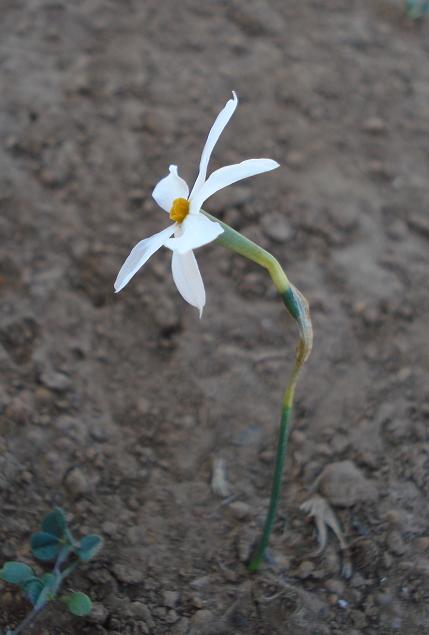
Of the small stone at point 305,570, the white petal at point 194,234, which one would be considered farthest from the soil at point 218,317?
the white petal at point 194,234

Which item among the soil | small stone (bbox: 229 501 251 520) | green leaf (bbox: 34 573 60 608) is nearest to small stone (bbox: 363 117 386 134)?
the soil

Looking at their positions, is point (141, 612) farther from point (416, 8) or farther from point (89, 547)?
point (416, 8)

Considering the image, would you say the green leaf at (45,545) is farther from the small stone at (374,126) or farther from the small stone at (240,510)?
the small stone at (374,126)

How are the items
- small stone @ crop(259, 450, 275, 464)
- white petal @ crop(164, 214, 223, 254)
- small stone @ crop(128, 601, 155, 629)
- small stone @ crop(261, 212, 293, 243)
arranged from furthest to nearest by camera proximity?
small stone @ crop(261, 212, 293, 243) < small stone @ crop(259, 450, 275, 464) < small stone @ crop(128, 601, 155, 629) < white petal @ crop(164, 214, 223, 254)

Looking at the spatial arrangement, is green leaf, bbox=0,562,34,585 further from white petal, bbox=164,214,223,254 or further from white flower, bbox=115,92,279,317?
white petal, bbox=164,214,223,254

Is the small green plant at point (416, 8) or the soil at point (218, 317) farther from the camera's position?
the small green plant at point (416, 8)

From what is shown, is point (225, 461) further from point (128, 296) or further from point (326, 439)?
point (128, 296)
